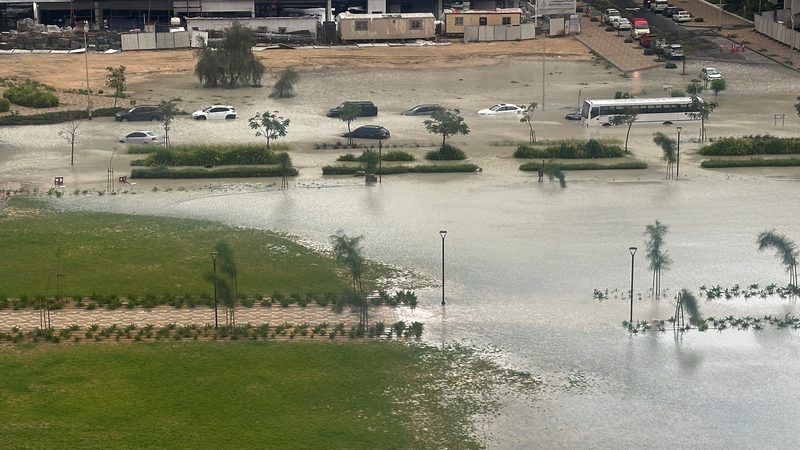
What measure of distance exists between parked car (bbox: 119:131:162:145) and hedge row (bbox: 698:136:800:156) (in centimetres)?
1949

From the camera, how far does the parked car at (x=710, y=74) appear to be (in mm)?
62625

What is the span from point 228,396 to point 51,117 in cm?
2948

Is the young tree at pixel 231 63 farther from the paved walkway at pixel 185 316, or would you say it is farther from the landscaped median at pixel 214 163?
the paved walkway at pixel 185 316

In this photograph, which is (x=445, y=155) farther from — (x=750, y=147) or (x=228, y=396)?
(x=228, y=396)

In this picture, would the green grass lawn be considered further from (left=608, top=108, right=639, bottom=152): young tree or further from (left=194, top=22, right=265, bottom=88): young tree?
(left=194, top=22, right=265, bottom=88): young tree

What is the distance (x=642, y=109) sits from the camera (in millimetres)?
54375

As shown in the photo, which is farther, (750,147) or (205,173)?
(750,147)

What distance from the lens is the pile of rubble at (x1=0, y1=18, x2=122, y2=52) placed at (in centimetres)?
7150

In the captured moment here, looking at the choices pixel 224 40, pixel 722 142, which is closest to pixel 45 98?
pixel 224 40

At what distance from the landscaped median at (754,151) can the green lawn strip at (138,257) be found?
690 inches

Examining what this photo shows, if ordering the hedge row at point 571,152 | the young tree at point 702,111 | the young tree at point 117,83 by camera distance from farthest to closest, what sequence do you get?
the young tree at point 117,83, the young tree at point 702,111, the hedge row at point 571,152

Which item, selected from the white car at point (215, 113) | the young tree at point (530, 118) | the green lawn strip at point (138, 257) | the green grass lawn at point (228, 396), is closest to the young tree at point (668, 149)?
the young tree at point (530, 118)

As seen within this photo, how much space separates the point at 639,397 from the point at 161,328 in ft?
34.9

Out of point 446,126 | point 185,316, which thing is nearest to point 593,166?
point 446,126
